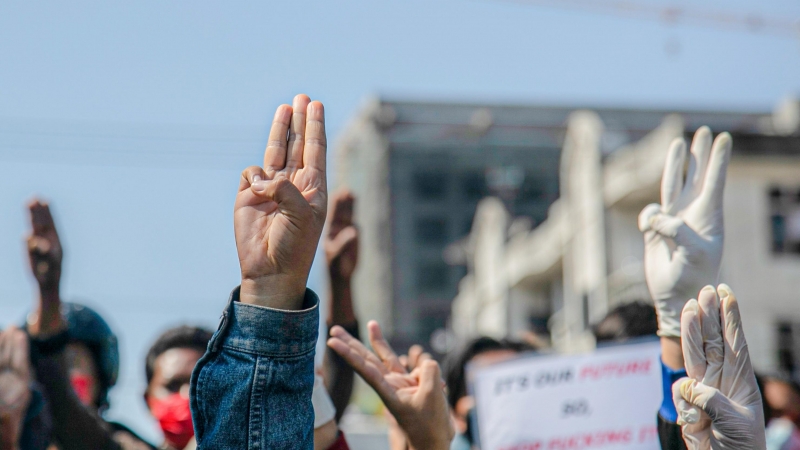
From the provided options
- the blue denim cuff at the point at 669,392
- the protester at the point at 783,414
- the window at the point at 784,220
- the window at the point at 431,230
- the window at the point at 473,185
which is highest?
the window at the point at 473,185

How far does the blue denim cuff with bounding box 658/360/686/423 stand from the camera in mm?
2896

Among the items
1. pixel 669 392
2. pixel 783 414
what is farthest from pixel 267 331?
pixel 783 414

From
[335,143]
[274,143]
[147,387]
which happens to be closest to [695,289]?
[274,143]

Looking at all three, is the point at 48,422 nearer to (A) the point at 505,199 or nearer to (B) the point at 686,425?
(B) the point at 686,425

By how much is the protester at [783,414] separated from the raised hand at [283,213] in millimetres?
3491

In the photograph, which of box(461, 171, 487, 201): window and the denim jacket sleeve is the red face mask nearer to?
the denim jacket sleeve

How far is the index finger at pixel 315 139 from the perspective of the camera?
237 centimetres

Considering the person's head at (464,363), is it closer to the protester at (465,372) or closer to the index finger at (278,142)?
the protester at (465,372)

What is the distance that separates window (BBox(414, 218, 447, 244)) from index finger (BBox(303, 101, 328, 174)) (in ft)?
220

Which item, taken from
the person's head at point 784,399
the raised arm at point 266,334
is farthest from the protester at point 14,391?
the person's head at point 784,399

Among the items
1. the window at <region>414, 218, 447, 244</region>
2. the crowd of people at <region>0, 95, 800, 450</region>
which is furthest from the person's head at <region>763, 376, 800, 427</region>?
the window at <region>414, 218, 447, 244</region>

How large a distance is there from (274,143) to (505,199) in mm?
65640

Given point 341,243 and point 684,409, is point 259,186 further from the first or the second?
point 341,243

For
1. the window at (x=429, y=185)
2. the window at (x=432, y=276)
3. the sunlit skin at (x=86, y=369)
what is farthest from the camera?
the window at (x=432, y=276)
